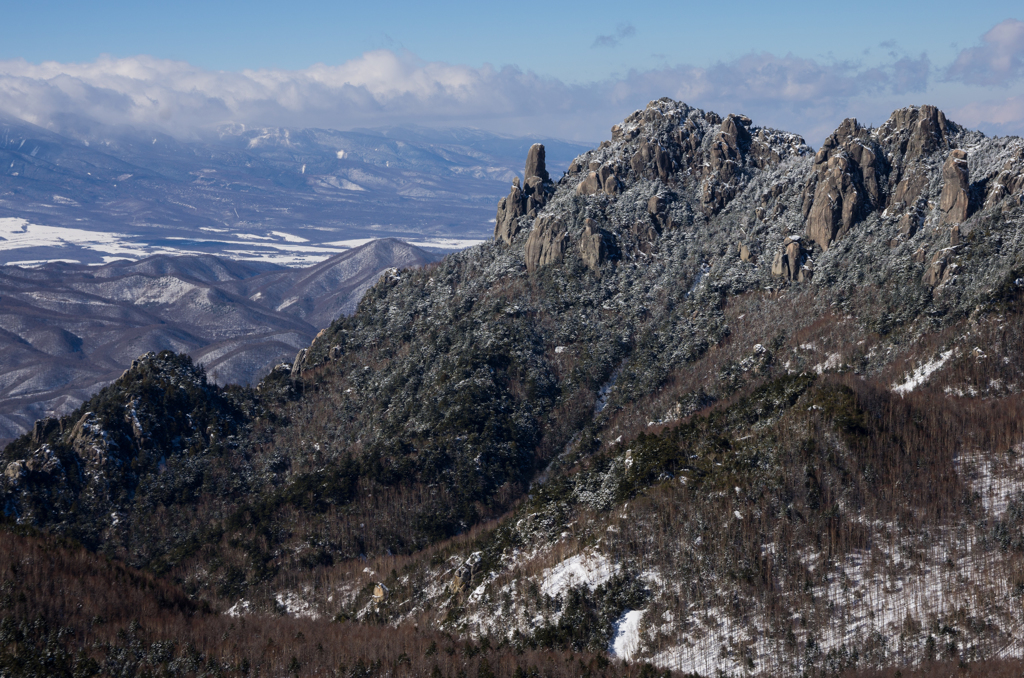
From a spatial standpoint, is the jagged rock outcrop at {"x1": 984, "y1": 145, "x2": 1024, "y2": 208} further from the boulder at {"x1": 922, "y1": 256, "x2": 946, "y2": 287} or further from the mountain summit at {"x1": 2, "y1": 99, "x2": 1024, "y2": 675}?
the boulder at {"x1": 922, "y1": 256, "x2": 946, "y2": 287}

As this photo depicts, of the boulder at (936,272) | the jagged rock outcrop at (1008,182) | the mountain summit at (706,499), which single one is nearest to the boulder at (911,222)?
the mountain summit at (706,499)

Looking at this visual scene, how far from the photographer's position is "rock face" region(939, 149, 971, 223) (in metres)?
185

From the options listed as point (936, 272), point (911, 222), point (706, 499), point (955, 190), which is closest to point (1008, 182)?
point (955, 190)

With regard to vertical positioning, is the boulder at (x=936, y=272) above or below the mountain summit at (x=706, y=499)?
above

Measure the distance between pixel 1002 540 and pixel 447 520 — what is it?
99783 millimetres

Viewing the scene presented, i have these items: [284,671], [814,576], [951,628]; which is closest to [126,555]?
[284,671]

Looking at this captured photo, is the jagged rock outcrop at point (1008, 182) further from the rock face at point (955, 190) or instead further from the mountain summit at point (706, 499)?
the rock face at point (955, 190)

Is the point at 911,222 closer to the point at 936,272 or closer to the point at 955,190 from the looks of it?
the point at 955,190

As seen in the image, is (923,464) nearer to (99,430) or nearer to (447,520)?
(447,520)

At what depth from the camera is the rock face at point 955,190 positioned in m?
185

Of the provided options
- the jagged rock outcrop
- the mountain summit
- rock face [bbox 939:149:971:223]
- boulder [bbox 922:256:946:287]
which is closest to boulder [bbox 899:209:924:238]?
the mountain summit

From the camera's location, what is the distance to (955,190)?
616ft

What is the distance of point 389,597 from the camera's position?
438ft

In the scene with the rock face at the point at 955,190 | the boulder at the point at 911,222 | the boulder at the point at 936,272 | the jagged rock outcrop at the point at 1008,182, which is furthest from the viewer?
the boulder at the point at 911,222
